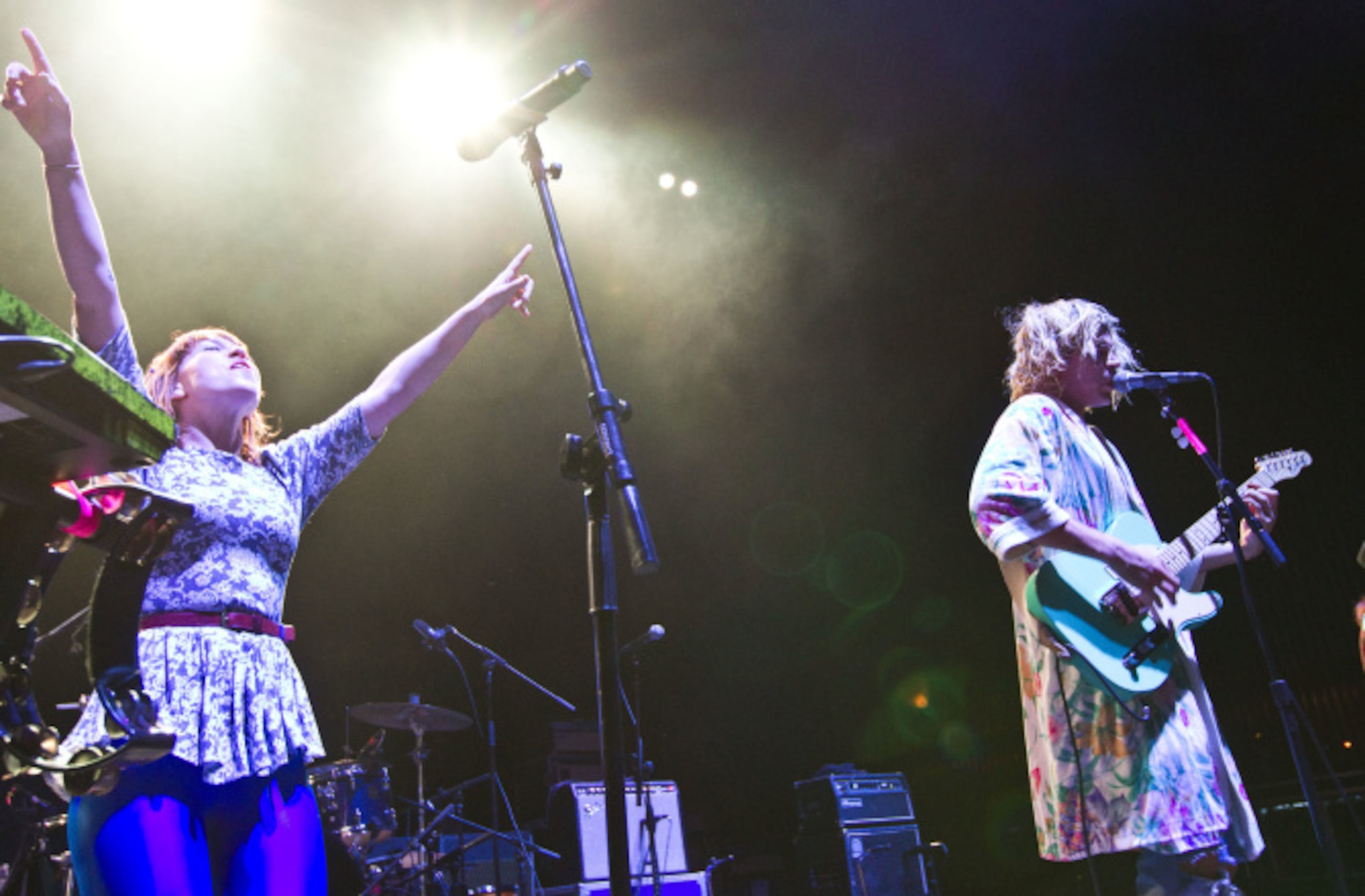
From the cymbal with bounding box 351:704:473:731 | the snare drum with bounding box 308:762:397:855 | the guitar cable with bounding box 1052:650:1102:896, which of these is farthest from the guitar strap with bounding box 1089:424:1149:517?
the snare drum with bounding box 308:762:397:855

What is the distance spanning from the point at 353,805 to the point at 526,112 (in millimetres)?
4070

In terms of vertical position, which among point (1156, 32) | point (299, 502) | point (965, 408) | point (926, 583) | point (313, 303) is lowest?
point (299, 502)

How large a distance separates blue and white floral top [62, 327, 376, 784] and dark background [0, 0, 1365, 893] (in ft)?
10.1

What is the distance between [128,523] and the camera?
0.99 metres

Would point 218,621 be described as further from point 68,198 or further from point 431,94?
point 431,94

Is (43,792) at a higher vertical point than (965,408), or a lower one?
lower

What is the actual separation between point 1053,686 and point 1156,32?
3.73m

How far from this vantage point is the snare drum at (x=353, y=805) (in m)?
4.82

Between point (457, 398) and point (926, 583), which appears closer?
point (457, 398)

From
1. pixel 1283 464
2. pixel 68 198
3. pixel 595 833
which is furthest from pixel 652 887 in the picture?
pixel 68 198

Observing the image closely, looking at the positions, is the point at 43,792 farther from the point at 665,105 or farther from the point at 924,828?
the point at 924,828

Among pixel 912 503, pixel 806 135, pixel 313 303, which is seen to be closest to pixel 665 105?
pixel 806 135

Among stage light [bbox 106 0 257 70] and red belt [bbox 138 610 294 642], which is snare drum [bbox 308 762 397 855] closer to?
stage light [bbox 106 0 257 70]

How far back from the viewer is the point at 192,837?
1.27m
